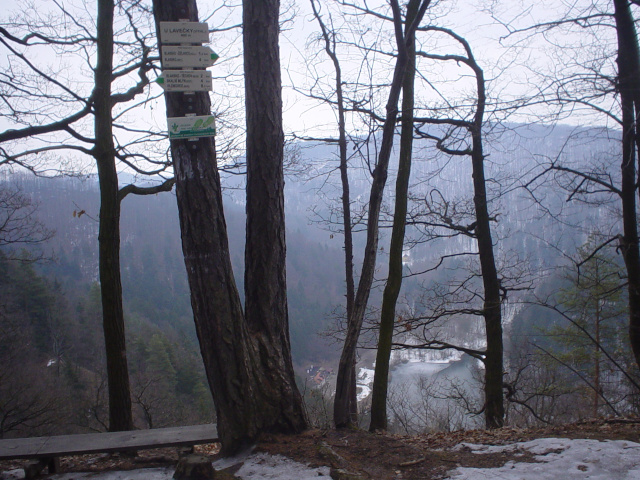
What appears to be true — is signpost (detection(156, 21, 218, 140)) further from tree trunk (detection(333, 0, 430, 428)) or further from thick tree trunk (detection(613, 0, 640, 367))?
thick tree trunk (detection(613, 0, 640, 367))

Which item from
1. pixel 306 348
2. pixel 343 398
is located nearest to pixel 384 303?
pixel 343 398

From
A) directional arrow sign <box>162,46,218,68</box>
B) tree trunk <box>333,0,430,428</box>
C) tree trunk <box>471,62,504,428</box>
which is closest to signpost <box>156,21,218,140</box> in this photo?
directional arrow sign <box>162,46,218,68</box>

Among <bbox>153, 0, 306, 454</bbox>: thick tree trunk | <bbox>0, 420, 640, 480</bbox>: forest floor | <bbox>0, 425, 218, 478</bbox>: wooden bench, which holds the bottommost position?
<bbox>0, 425, 218, 478</bbox>: wooden bench

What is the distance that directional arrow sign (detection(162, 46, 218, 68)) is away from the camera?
2543mm

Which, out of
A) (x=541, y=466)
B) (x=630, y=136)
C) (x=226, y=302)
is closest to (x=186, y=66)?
(x=226, y=302)

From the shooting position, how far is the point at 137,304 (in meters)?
49.0

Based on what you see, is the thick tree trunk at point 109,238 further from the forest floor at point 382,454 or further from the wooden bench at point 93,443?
the forest floor at point 382,454

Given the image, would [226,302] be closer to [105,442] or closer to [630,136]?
[105,442]

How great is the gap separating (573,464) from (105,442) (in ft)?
11.1

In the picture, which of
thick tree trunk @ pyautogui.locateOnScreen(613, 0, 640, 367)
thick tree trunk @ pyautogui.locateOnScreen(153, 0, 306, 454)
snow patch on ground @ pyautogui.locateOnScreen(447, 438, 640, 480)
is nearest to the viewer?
snow patch on ground @ pyautogui.locateOnScreen(447, 438, 640, 480)

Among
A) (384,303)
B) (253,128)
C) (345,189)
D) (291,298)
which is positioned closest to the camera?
(253,128)

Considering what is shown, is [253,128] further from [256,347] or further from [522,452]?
[522,452]

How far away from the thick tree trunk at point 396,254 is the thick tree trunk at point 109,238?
2.94 metres

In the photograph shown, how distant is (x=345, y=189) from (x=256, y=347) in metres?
5.75
